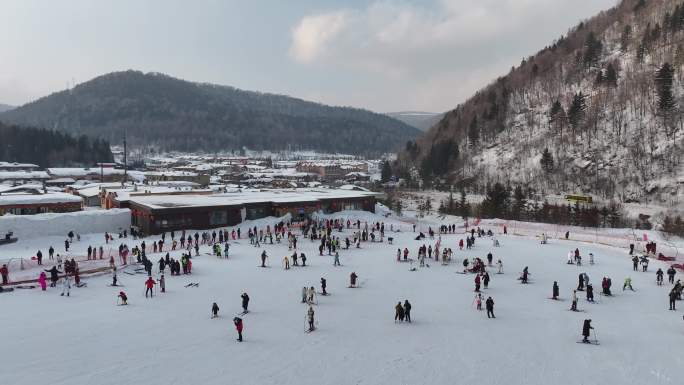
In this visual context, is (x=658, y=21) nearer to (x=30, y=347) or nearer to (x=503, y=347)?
(x=503, y=347)

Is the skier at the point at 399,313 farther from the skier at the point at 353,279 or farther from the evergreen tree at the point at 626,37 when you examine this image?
the evergreen tree at the point at 626,37

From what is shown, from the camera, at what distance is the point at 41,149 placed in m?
118

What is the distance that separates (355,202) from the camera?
49.1 meters

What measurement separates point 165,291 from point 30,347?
6525 millimetres

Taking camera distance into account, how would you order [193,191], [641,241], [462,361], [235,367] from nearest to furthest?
[235,367]
[462,361]
[641,241]
[193,191]

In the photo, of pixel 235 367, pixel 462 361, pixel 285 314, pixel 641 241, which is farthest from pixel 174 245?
pixel 641 241

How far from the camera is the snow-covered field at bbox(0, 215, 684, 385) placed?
12.8m

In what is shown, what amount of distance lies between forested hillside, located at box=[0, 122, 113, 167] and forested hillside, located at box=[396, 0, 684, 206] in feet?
272

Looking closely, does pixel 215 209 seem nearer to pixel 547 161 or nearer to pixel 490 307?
pixel 490 307

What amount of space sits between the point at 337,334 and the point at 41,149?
128 metres

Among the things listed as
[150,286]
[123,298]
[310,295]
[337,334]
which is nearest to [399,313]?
[337,334]

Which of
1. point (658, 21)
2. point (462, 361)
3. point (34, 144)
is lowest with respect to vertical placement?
point (462, 361)

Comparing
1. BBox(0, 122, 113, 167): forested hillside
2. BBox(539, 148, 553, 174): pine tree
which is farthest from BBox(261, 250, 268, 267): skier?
BBox(0, 122, 113, 167): forested hillside

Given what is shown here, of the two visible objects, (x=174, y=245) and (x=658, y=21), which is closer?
(x=174, y=245)
